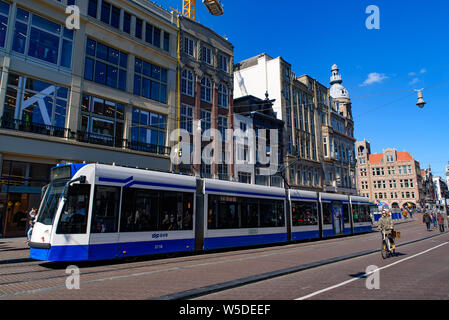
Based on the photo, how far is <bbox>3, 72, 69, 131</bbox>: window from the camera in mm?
17219

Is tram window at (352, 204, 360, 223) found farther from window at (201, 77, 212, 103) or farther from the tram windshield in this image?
the tram windshield

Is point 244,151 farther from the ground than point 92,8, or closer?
closer

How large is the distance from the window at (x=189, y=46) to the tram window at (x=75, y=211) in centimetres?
2155

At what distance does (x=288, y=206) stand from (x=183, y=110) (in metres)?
14.1

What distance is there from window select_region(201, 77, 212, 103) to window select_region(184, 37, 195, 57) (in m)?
2.70

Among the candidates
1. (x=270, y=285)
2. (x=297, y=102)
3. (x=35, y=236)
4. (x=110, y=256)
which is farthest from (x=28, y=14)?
(x=297, y=102)

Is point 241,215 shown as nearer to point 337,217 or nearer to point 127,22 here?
point 337,217

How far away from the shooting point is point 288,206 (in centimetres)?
1775

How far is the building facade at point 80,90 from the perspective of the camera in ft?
56.6

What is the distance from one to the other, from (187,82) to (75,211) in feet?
67.5

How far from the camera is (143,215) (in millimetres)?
10930

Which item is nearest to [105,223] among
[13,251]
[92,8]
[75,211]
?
[75,211]

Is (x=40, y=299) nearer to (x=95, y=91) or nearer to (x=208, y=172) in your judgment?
(x=95, y=91)

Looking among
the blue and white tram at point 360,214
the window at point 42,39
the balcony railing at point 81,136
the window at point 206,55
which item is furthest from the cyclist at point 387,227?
the window at point 206,55
